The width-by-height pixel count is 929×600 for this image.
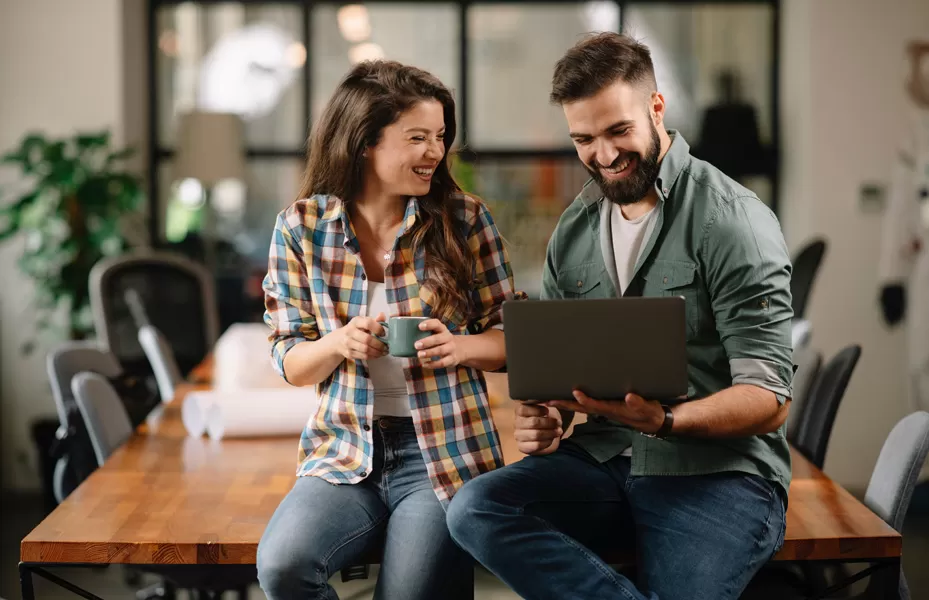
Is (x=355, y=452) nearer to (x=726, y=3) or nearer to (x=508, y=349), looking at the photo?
(x=508, y=349)

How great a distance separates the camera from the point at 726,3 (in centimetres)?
553

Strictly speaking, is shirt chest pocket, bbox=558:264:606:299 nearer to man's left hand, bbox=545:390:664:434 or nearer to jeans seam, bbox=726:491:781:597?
man's left hand, bbox=545:390:664:434

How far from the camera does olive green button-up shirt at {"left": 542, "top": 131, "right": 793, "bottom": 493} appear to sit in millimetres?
1852

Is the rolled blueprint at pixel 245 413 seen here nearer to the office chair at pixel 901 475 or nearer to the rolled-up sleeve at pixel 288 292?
the rolled-up sleeve at pixel 288 292

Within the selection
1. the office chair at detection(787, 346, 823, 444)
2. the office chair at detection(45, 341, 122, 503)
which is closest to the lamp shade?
the office chair at detection(45, 341, 122, 503)

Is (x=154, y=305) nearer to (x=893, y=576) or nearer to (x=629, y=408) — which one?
(x=629, y=408)

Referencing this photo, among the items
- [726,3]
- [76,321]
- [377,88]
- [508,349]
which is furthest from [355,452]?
[726,3]

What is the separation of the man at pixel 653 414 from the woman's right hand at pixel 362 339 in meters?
0.30

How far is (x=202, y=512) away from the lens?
6.37ft

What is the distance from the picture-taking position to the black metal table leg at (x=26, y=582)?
1.77 meters

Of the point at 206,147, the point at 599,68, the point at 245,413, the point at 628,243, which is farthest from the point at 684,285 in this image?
the point at 206,147

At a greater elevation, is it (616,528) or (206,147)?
(206,147)

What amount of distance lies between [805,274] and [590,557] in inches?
91.8

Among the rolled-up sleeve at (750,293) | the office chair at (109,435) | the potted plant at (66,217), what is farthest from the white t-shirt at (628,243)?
the potted plant at (66,217)
